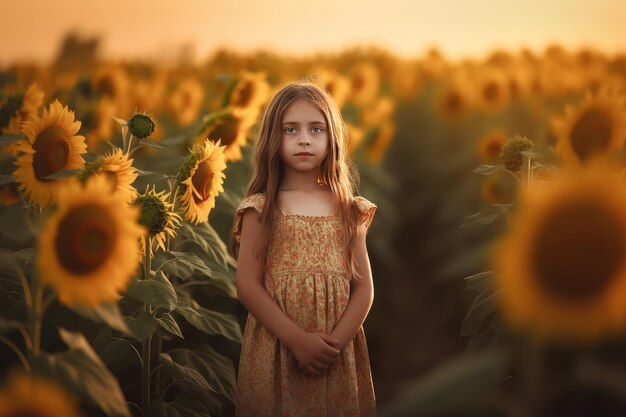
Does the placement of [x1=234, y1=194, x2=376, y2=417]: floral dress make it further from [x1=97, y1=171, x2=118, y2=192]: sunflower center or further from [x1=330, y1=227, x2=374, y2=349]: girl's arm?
[x1=97, y1=171, x2=118, y2=192]: sunflower center

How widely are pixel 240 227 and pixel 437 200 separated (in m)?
4.62

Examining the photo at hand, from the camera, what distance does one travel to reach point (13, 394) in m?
1.29

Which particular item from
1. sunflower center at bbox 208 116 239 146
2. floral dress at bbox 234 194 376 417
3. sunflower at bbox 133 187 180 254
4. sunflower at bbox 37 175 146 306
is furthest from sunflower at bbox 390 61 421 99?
sunflower at bbox 37 175 146 306

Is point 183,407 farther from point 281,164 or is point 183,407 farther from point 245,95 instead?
point 245,95

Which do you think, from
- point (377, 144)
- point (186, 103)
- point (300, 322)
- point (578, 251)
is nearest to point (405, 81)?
point (377, 144)

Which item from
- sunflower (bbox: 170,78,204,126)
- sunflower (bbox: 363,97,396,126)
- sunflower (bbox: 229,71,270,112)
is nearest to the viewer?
sunflower (bbox: 229,71,270,112)

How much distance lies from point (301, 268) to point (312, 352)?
0.86 ft

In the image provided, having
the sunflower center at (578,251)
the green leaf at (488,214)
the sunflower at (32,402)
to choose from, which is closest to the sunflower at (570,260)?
the sunflower center at (578,251)

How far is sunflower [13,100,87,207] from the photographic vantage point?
2.30 metres

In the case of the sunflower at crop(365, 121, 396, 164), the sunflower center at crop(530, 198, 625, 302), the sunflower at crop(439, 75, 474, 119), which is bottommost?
the sunflower center at crop(530, 198, 625, 302)

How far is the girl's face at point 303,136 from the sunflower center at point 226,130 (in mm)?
738

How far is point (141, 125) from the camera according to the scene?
2422 millimetres

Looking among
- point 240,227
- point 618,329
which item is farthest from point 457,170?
point 618,329

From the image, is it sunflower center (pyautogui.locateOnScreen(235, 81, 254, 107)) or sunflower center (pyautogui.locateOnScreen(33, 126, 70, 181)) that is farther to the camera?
sunflower center (pyautogui.locateOnScreen(235, 81, 254, 107))
